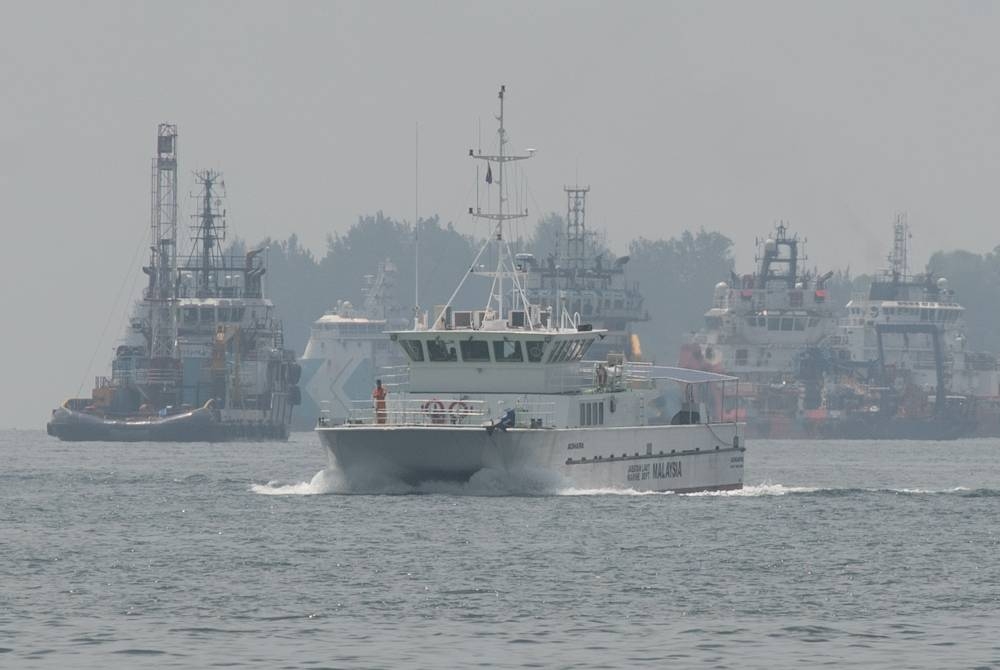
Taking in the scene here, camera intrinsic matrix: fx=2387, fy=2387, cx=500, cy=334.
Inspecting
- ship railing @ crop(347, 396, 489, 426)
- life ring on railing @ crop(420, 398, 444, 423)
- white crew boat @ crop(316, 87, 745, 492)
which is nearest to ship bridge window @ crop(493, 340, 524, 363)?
white crew boat @ crop(316, 87, 745, 492)

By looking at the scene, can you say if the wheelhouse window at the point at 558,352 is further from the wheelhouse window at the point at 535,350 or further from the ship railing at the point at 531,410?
the ship railing at the point at 531,410

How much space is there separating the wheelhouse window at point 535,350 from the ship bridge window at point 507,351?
0.87 ft

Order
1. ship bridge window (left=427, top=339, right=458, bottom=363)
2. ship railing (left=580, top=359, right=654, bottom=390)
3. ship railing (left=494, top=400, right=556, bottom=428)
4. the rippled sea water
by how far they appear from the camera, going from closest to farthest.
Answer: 1. the rippled sea water
2. ship railing (left=494, top=400, right=556, bottom=428)
3. ship bridge window (left=427, top=339, right=458, bottom=363)
4. ship railing (left=580, top=359, right=654, bottom=390)

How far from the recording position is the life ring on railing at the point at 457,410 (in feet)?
211

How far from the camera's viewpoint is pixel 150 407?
7682 inches

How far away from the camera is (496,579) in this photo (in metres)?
46.0

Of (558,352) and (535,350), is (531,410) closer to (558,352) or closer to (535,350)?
(535,350)

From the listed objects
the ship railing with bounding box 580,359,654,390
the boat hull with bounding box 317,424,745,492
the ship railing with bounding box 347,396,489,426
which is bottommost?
the boat hull with bounding box 317,424,745,492

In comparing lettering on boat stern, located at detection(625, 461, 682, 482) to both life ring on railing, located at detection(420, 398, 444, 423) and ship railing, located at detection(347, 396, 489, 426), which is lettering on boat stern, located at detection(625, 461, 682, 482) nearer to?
ship railing, located at detection(347, 396, 489, 426)

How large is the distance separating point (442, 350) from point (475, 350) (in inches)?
37.5

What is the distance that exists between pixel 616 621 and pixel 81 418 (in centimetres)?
14934

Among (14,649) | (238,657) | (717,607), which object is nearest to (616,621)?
(717,607)

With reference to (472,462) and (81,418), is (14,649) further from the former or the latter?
(81,418)

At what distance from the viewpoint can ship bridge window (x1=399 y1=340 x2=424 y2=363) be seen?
2669 inches
